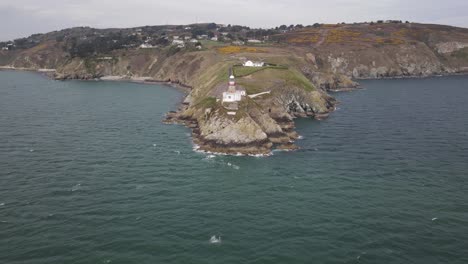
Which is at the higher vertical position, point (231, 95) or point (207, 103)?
point (231, 95)

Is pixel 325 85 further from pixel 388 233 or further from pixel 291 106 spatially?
pixel 388 233

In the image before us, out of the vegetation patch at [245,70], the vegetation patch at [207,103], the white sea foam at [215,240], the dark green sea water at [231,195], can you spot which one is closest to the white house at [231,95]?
the vegetation patch at [207,103]

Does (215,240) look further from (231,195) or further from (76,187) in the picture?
(76,187)

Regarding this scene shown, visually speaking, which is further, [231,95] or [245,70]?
[245,70]

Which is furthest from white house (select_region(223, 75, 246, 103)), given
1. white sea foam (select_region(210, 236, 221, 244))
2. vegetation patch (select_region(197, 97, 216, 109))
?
white sea foam (select_region(210, 236, 221, 244))

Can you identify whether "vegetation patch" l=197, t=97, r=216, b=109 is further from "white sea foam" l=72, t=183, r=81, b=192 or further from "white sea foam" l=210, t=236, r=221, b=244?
"white sea foam" l=210, t=236, r=221, b=244

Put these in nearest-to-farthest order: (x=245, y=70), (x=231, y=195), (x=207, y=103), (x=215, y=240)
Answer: (x=215, y=240)
(x=231, y=195)
(x=207, y=103)
(x=245, y=70)

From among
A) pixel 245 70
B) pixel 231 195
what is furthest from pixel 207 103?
pixel 231 195

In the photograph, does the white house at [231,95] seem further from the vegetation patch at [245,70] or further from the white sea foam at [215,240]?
the white sea foam at [215,240]

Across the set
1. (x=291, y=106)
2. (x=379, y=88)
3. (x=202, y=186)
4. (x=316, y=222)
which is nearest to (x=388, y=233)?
(x=316, y=222)
